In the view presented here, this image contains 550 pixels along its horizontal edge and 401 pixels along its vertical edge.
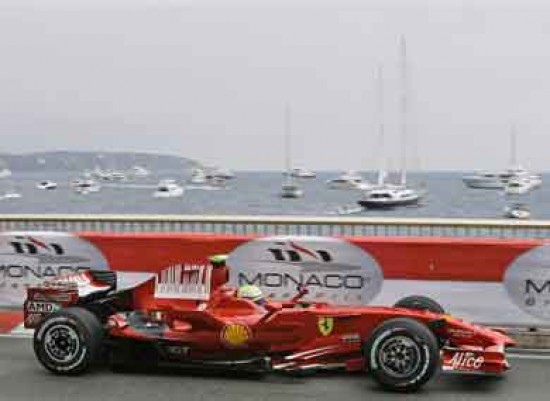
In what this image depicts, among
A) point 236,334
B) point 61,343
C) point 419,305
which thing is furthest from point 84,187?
point 236,334

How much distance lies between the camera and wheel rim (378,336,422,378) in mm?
6633

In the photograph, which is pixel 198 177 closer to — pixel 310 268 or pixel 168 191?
pixel 168 191

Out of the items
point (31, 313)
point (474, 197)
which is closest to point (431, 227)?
point (31, 313)

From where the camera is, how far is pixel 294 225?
1166 cm

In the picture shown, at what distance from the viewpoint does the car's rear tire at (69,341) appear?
285 inches

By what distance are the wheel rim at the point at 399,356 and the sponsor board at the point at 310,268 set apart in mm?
2699

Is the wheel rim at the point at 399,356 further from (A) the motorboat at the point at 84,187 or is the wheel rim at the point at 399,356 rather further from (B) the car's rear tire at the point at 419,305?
Answer: (A) the motorboat at the point at 84,187

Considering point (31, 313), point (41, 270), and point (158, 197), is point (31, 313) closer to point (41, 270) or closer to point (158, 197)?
point (41, 270)

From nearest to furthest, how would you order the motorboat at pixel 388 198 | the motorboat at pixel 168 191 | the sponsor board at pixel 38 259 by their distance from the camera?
the sponsor board at pixel 38 259 → the motorboat at pixel 388 198 → the motorboat at pixel 168 191

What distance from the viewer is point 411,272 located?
9.35m

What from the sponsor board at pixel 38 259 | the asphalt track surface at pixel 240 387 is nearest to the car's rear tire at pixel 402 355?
the asphalt track surface at pixel 240 387

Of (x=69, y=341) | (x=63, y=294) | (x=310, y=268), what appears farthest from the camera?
(x=310, y=268)

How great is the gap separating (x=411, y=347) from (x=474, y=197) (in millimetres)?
104229

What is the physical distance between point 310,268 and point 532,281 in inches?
97.7
